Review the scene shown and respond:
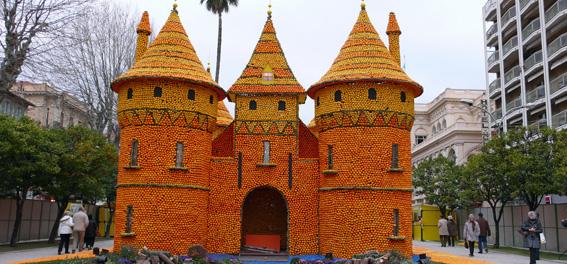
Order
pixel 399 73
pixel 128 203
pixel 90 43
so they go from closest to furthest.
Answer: pixel 128 203, pixel 399 73, pixel 90 43

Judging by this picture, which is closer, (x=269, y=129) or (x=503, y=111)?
(x=269, y=129)

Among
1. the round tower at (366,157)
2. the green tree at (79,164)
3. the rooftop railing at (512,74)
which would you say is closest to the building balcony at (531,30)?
the rooftop railing at (512,74)

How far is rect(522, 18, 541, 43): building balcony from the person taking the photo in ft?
142

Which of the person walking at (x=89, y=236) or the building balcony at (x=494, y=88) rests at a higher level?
the building balcony at (x=494, y=88)

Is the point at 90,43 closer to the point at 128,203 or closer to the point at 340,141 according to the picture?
the point at 128,203

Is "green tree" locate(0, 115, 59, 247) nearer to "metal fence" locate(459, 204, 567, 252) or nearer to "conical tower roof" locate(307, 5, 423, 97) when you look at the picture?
"conical tower roof" locate(307, 5, 423, 97)

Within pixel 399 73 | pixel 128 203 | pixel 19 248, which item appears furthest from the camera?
pixel 19 248

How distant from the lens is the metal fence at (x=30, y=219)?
2705cm

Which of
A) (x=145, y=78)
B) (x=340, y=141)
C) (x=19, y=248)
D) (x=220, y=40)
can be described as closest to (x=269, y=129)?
(x=340, y=141)

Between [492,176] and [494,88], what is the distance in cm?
2563

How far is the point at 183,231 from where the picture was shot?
2139 centimetres

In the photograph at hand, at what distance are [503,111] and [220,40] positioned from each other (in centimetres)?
2646

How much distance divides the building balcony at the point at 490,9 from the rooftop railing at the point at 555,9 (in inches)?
440

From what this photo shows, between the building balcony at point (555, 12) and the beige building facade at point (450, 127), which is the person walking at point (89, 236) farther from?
the building balcony at point (555, 12)
